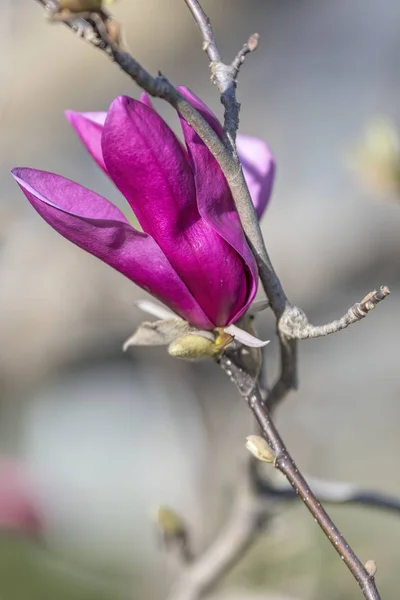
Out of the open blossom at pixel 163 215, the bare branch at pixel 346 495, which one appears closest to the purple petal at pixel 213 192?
the open blossom at pixel 163 215

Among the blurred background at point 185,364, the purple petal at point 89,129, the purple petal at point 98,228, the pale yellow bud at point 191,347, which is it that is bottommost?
the blurred background at point 185,364

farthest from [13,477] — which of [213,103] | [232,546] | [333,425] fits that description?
[213,103]

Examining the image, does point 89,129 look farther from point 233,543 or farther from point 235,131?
point 233,543

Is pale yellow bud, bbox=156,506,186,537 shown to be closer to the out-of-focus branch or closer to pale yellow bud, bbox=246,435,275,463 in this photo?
the out-of-focus branch

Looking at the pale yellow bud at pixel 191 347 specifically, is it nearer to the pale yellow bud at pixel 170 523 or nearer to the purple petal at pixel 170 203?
the purple petal at pixel 170 203

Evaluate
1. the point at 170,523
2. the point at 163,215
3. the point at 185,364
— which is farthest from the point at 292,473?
the point at 185,364

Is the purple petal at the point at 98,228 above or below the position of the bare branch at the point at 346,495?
above

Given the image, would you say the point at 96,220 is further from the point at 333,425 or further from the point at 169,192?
the point at 333,425
